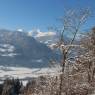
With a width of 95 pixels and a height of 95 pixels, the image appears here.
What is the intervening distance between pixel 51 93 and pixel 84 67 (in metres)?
6.86

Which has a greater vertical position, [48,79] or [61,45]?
[61,45]

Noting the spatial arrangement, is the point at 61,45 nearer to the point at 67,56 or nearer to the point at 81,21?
the point at 67,56

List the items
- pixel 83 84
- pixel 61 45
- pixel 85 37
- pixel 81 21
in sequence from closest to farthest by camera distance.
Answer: pixel 61 45
pixel 81 21
pixel 83 84
pixel 85 37

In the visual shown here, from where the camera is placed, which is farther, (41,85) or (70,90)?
(41,85)

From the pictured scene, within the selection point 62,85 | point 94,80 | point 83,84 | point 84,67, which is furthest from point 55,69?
point 84,67

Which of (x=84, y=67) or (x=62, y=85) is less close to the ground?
(x=84, y=67)

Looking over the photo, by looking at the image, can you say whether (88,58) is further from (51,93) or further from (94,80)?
(51,93)

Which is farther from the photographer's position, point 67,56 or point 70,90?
point 70,90

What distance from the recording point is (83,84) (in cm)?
2575

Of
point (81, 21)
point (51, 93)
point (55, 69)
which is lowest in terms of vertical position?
point (51, 93)

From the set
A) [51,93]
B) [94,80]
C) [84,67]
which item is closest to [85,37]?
[84,67]

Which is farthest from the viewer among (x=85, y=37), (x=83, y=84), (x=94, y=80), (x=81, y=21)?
(x=85, y=37)

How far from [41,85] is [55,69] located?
8917 millimetres

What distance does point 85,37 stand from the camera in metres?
31.4
